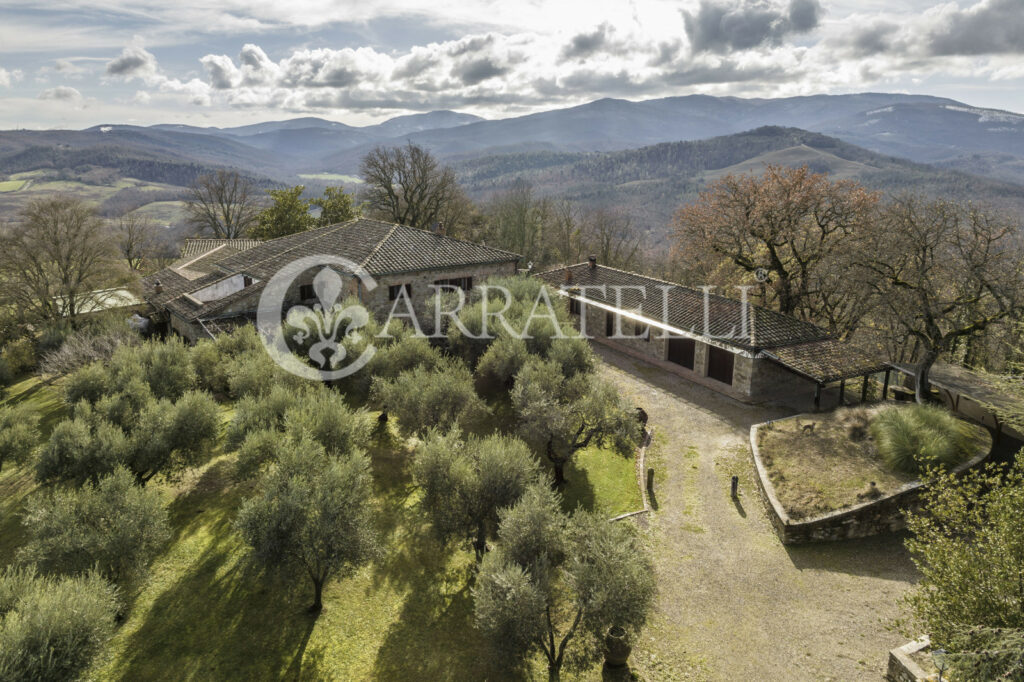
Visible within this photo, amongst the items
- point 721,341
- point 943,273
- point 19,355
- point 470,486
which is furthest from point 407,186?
point 470,486

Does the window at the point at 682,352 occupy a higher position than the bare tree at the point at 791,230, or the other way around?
the bare tree at the point at 791,230

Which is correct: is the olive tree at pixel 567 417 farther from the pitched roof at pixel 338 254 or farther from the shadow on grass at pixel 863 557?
the pitched roof at pixel 338 254

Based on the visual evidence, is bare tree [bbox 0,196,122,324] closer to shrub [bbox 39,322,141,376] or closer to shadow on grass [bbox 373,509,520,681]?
shrub [bbox 39,322,141,376]

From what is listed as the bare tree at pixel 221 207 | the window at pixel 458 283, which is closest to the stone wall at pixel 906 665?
the window at pixel 458 283

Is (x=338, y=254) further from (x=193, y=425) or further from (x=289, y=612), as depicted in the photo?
(x=289, y=612)

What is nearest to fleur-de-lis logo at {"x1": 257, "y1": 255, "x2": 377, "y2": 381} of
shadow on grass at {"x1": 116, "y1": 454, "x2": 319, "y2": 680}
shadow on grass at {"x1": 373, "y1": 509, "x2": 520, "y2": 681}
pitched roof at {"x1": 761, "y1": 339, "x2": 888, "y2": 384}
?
shadow on grass at {"x1": 116, "y1": 454, "x2": 319, "y2": 680}

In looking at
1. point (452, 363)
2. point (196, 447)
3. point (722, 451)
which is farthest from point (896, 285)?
point (196, 447)
